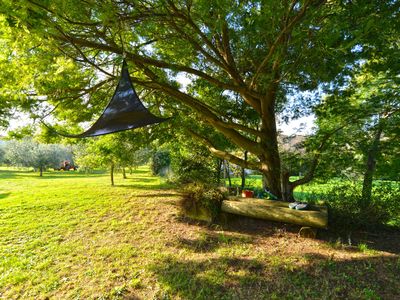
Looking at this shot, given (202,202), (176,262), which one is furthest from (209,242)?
(202,202)

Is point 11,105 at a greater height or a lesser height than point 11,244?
greater

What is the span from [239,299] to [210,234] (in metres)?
2.00

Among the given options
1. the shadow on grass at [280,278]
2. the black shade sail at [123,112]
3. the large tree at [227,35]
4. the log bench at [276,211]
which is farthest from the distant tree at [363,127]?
the black shade sail at [123,112]

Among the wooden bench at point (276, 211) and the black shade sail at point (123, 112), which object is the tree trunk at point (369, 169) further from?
the black shade sail at point (123, 112)

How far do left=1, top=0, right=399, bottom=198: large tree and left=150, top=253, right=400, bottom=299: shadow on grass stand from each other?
231cm

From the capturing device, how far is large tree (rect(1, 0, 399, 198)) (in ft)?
8.05

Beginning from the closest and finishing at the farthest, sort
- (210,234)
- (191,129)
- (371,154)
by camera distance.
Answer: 1. (371,154)
2. (210,234)
3. (191,129)

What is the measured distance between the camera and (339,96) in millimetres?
4984

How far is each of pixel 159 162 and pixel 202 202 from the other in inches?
500

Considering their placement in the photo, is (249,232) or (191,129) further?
(191,129)

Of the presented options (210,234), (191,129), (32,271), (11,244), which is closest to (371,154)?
(210,234)

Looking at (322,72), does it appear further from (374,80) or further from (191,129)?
(191,129)

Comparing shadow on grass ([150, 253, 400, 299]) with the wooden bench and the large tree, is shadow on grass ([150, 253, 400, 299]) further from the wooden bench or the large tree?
the large tree

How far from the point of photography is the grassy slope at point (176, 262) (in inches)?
116
